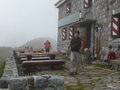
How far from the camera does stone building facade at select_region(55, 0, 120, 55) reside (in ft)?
33.7

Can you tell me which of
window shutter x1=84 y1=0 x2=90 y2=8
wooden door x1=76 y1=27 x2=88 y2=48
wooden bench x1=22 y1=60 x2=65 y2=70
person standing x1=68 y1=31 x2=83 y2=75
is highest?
window shutter x1=84 y1=0 x2=90 y2=8

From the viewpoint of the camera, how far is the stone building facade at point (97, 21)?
10.3 m

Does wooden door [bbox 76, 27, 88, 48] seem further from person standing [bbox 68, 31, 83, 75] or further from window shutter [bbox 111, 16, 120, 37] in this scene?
person standing [bbox 68, 31, 83, 75]

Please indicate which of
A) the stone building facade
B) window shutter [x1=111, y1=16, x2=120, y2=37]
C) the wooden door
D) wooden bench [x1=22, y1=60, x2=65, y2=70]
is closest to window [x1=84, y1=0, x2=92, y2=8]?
the stone building facade

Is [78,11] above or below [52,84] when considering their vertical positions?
above

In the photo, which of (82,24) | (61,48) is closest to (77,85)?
(82,24)

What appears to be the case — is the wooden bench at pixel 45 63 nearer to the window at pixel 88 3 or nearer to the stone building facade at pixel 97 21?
the stone building facade at pixel 97 21

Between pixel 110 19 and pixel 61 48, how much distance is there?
31.4ft

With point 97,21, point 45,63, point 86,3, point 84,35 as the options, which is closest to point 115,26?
point 97,21

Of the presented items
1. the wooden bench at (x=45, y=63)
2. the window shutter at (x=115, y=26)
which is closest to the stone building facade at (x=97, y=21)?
the window shutter at (x=115, y=26)

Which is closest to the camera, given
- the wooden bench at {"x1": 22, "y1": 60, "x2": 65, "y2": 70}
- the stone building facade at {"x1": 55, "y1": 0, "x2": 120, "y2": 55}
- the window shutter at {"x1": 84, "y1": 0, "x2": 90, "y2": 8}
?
the wooden bench at {"x1": 22, "y1": 60, "x2": 65, "y2": 70}

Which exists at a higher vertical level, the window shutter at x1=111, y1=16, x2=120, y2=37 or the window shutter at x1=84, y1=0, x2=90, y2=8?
the window shutter at x1=84, y1=0, x2=90, y2=8

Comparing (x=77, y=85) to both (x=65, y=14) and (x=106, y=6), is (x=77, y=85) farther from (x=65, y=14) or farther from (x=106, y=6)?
(x=65, y=14)

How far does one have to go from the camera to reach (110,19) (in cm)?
1074
